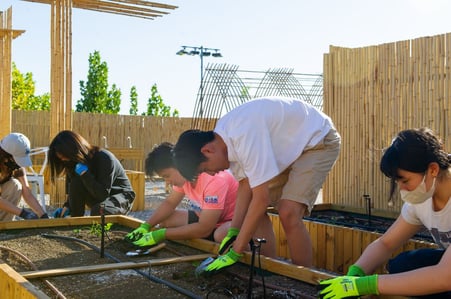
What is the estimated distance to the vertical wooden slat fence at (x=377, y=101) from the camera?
5.62 metres

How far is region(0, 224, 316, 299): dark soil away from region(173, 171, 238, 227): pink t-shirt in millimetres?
296

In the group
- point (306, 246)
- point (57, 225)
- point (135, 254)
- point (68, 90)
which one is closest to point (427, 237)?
point (306, 246)

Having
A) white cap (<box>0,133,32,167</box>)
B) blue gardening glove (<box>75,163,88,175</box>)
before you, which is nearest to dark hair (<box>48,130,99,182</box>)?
blue gardening glove (<box>75,163,88,175</box>)

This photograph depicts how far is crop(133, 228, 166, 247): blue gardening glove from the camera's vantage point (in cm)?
320

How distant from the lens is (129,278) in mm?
2586

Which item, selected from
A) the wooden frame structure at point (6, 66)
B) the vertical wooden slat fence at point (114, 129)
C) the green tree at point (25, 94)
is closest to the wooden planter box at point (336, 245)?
the wooden frame structure at point (6, 66)

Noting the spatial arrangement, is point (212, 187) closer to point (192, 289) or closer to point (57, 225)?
point (192, 289)

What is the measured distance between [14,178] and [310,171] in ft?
8.99

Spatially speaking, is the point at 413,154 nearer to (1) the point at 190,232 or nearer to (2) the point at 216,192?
(2) the point at 216,192

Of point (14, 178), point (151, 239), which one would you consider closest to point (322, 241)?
point (151, 239)

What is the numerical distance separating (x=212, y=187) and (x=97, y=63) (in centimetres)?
2282

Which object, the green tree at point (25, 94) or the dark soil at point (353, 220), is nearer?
the dark soil at point (353, 220)

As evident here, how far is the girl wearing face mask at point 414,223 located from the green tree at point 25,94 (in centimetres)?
2176

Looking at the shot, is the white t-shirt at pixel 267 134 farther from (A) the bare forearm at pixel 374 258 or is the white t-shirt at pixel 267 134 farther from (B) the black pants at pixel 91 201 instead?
(B) the black pants at pixel 91 201
